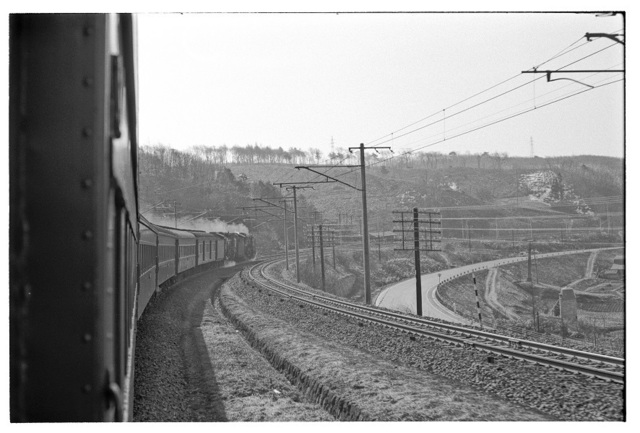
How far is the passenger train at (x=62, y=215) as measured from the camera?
3074mm

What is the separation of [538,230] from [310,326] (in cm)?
9721

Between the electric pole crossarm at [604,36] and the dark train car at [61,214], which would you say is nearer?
the dark train car at [61,214]

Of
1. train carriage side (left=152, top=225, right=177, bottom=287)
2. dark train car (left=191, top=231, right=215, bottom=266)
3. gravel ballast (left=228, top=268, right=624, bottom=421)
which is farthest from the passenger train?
dark train car (left=191, top=231, right=215, bottom=266)

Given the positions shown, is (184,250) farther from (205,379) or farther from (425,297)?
(425,297)

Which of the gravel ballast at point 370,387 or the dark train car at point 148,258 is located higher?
the dark train car at point 148,258

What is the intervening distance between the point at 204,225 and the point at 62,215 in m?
48.9

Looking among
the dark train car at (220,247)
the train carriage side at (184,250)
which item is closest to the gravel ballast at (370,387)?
the train carriage side at (184,250)

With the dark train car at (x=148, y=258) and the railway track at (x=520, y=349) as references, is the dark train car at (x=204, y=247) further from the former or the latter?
the railway track at (x=520, y=349)

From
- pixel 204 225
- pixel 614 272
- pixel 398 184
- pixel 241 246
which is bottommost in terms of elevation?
pixel 614 272

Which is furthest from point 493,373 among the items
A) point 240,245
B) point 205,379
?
point 240,245

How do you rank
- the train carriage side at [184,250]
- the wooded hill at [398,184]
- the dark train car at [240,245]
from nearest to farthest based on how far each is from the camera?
the train carriage side at [184,250]
the wooded hill at [398,184]
the dark train car at [240,245]

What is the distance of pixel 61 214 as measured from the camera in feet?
10.1

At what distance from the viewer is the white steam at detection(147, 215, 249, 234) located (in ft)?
151

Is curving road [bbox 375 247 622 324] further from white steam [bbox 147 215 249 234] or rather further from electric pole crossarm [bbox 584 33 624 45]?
electric pole crossarm [bbox 584 33 624 45]
